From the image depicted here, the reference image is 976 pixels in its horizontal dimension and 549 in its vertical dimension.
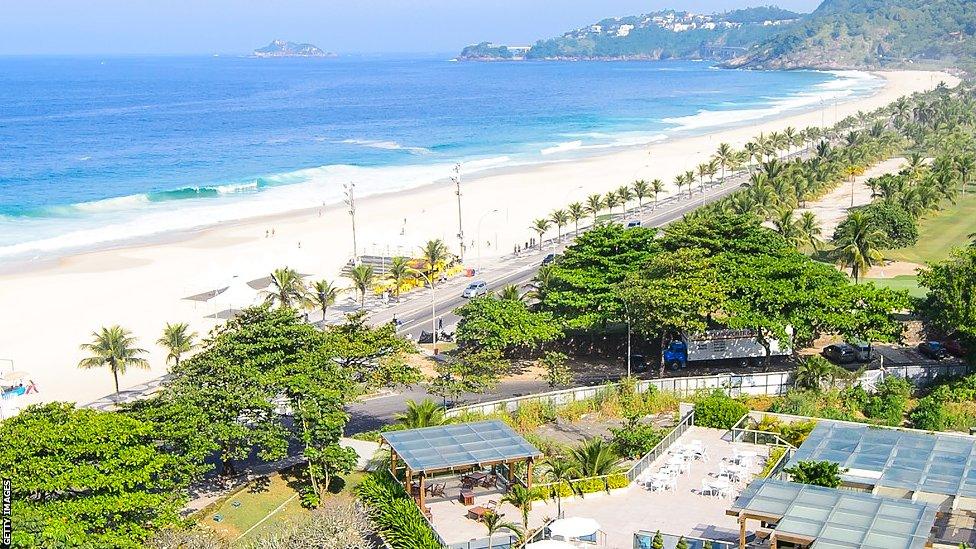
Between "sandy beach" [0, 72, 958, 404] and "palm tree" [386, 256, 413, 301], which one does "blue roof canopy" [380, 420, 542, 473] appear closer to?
"sandy beach" [0, 72, 958, 404]

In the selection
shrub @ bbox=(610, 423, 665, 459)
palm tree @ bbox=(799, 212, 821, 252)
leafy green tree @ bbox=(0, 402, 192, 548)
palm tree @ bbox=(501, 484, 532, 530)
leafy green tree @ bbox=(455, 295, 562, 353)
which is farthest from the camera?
palm tree @ bbox=(799, 212, 821, 252)

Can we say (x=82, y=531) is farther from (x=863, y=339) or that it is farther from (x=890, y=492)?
(x=863, y=339)

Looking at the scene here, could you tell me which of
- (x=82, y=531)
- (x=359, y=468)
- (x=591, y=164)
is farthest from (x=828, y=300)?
(x=591, y=164)

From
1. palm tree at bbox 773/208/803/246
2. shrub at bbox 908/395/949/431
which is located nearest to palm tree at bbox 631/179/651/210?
palm tree at bbox 773/208/803/246

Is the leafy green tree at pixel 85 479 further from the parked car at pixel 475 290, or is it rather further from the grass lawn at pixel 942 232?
the grass lawn at pixel 942 232

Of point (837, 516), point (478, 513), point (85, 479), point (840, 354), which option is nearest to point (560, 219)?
point (840, 354)

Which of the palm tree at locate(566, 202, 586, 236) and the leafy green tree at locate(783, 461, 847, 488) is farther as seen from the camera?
the palm tree at locate(566, 202, 586, 236)
